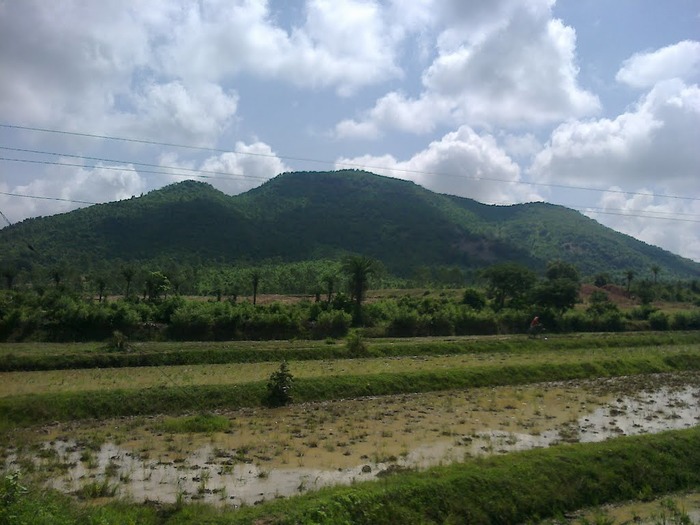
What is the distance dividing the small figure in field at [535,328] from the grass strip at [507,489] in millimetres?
44155

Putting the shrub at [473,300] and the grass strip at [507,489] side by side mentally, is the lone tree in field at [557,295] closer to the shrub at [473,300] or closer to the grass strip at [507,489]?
the shrub at [473,300]

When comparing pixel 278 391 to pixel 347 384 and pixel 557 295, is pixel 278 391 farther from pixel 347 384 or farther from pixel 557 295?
pixel 557 295

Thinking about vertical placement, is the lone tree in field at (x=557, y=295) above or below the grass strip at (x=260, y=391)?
above

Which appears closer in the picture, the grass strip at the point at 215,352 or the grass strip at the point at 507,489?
the grass strip at the point at 507,489

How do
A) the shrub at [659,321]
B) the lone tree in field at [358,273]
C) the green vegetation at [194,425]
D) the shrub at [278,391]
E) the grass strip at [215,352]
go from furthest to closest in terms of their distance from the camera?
1. the shrub at [659,321]
2. the lone tree in field at [358,273]
3. the grass strip at [215,352]
4. the shrub at [278,391]
5. the green vegetation at [194,425]

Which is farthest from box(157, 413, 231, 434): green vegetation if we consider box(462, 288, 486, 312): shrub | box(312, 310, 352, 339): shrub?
box(462, 288, 486, 312): shrub

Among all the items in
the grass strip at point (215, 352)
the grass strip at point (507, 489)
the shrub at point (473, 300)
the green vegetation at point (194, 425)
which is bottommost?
the grass strip at point (215, 352)

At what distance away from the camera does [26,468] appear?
1540 centimetres

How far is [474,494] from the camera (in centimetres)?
1354

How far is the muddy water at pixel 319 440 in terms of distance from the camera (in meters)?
14.6

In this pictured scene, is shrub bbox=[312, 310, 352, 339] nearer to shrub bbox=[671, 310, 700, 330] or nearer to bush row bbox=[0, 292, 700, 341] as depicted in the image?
bush row bbox=[0, 292, 700, 341]

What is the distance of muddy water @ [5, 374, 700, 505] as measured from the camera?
14.6 metres

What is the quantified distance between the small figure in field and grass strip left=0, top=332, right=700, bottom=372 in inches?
266

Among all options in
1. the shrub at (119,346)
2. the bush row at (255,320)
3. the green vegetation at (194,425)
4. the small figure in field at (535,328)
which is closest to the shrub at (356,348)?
the bush row at (255,320)
